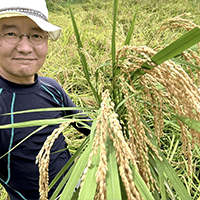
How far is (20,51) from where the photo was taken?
2.52 ft

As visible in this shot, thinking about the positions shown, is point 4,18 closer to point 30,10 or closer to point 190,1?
point 30,10

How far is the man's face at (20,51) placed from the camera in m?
0.75

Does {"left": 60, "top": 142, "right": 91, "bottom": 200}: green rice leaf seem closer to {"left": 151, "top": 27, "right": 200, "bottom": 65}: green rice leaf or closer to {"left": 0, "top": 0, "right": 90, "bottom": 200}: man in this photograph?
{"left": 151, "top": 27, "right": 200, "bottom": 65}: green rice leaf

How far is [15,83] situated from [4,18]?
320 mm

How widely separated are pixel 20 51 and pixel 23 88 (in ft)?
0.78

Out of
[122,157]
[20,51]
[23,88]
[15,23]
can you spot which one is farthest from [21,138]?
[122,157]

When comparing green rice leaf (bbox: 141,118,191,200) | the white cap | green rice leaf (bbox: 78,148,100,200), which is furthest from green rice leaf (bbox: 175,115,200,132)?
the white cap

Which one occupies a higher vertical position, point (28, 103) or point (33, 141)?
point (28, 103)

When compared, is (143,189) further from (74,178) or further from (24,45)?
(24,45)

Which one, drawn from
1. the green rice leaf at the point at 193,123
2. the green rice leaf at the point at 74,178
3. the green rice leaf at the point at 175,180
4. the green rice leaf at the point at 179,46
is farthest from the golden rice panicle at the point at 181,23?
the green rice leaf at the point at 74,178

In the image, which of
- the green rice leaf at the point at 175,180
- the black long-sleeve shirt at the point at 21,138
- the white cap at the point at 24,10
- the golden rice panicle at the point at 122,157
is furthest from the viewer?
the black long-sleeve shirt at the point at 21,138

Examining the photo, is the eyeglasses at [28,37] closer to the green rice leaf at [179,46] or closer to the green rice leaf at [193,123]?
the green rice leaf at [179,46]

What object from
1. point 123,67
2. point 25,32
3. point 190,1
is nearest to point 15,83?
point 25,32

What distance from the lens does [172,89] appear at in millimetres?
479
